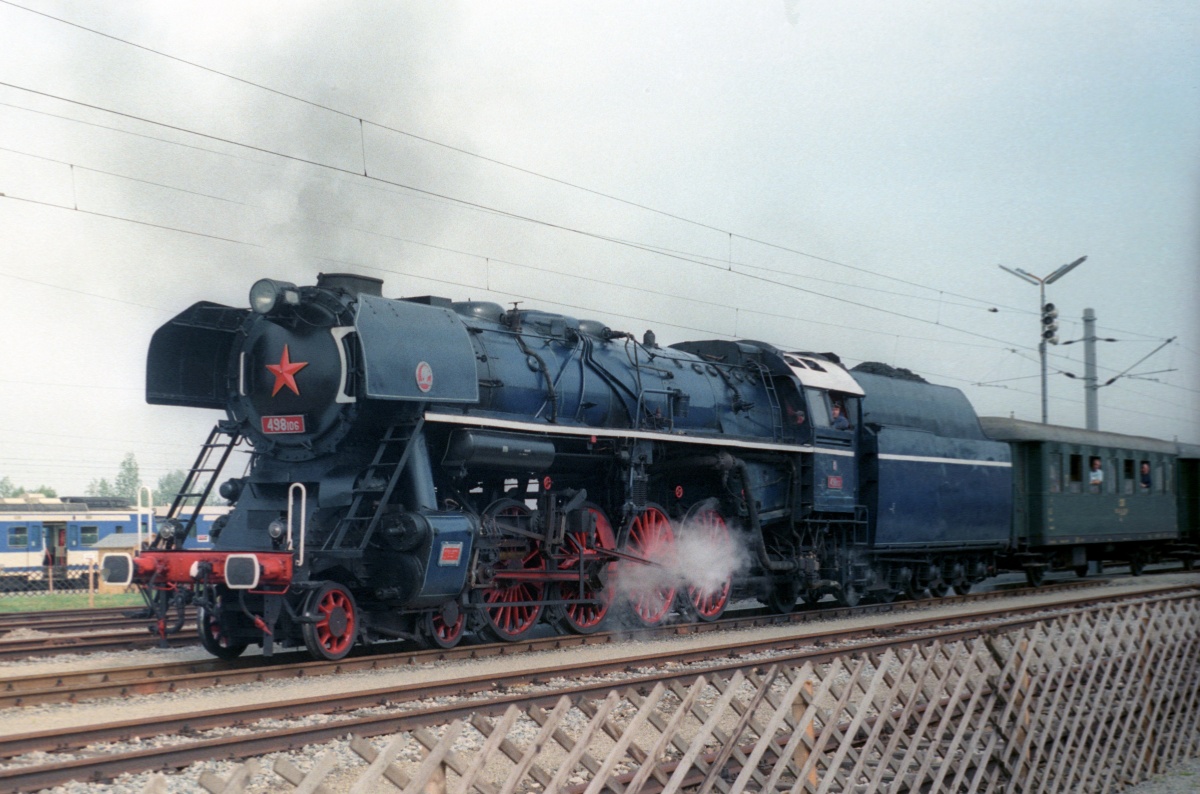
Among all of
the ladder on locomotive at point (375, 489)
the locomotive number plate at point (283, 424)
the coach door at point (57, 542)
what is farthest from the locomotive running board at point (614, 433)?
→ the coach door at point (57, 542)

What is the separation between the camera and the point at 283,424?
11.4 m

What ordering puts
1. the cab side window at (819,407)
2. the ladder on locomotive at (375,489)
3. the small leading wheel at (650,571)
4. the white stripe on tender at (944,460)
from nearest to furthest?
the ladder on locomotive at (375,489) < the small leading wheel at (650,571) < the cab side window at (819,407) < the white stripe on tender at (944,460)

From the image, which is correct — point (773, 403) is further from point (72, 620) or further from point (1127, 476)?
point (1127, 476)

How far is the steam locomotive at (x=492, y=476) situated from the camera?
420 inches

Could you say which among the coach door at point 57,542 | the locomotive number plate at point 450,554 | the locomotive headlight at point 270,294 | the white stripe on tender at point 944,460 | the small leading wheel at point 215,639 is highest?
the locomotive headlight at point 270,294

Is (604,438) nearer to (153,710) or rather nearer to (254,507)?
(254,507)

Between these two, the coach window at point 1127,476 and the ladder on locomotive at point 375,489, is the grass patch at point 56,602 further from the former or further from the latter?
the coach window at point 1127,476

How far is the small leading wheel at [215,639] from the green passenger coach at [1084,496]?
15.9 meters

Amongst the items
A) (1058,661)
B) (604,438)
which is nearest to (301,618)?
(604,438)

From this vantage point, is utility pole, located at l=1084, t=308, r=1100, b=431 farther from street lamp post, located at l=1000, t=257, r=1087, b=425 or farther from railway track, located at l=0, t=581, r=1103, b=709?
railway track, located at l=0, t=581, r=1103, b=709

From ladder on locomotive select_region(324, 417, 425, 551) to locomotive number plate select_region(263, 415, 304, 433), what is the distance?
84 centimetres

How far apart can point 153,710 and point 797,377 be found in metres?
10.6

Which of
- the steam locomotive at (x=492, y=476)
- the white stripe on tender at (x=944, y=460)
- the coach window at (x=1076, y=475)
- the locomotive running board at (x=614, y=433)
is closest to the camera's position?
the steam locomotive at (x=492, y=476)

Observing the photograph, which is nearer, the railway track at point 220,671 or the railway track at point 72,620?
the railway track at point 220,671
